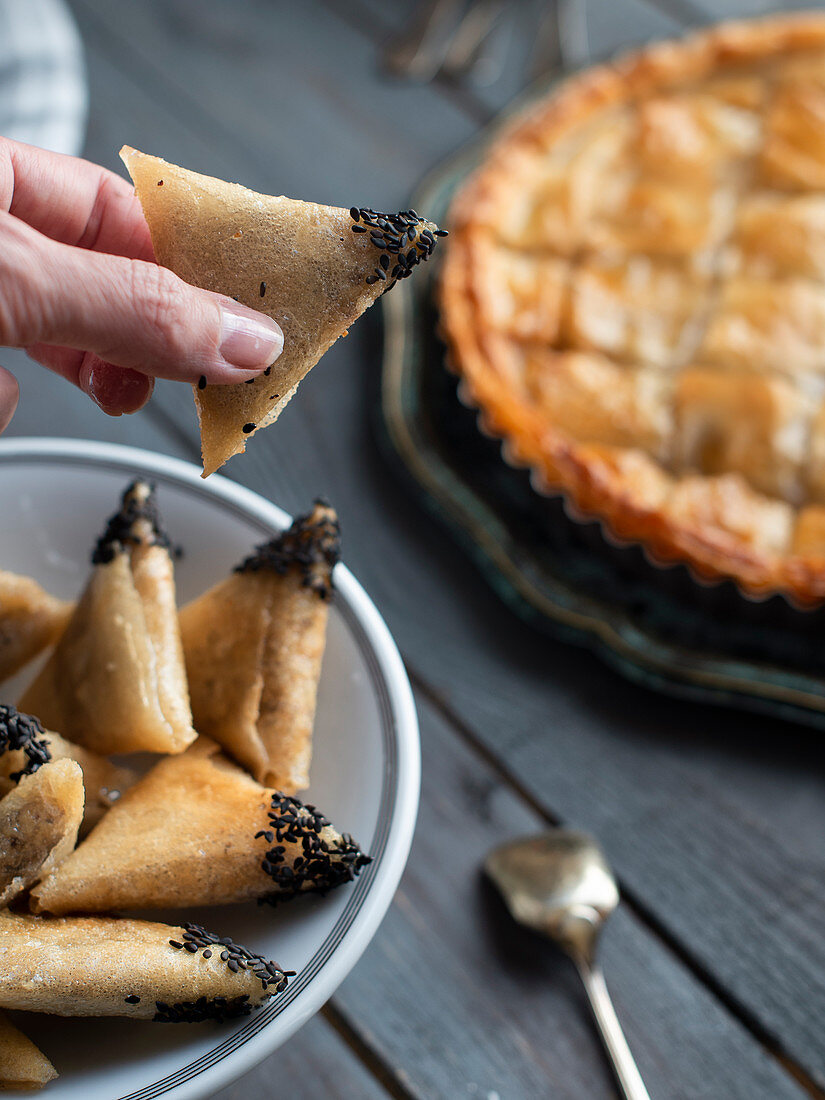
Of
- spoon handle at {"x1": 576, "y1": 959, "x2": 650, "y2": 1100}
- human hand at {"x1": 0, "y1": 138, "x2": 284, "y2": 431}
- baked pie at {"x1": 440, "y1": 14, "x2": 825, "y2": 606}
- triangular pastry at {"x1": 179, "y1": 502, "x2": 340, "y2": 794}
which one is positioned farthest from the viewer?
baked pie at {"x1": 440, "y1": 14, "x2": 825, "y2": 606}

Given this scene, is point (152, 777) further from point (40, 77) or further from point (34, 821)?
point (40, 77)

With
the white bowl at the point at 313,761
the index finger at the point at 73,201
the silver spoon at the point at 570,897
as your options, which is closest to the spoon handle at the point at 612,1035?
the silver spoon at the point at 570,897

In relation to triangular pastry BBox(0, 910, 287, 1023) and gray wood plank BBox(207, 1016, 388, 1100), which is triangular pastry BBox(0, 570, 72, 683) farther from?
gray wood plank BBox(207, 1016, 388, 1100)

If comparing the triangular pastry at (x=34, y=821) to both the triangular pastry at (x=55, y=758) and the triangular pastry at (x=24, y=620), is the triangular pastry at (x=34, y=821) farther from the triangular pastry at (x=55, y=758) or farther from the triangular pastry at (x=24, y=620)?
the triangular pastry at (x=24, y=620)

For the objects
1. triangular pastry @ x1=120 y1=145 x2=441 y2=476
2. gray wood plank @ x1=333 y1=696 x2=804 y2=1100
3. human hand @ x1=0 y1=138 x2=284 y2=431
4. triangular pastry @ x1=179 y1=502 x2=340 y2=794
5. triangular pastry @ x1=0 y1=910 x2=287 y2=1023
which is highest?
triangular pastry @ x1=120 y1=145 x2=441 y2=476

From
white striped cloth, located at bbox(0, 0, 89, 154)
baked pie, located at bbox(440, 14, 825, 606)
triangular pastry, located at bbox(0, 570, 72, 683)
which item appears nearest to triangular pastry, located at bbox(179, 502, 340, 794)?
triangular pastry, located at bbox(0, 570, 72, 683)

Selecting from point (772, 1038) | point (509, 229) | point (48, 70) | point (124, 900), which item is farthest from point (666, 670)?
point (48, 70)
